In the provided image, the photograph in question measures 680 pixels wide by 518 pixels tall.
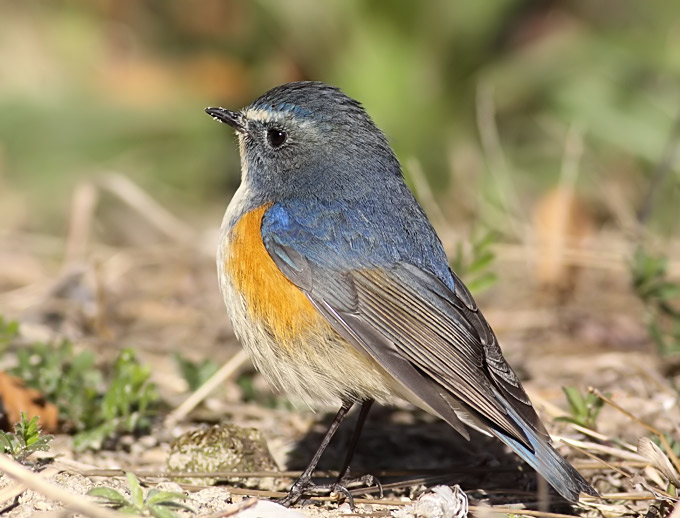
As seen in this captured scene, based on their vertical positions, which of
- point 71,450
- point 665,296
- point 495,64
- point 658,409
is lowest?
point 71,450

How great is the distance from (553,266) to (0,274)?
139 inches

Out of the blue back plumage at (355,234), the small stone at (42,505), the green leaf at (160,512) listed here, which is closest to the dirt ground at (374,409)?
the small stone at (42,505)

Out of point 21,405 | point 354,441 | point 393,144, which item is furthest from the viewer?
point 393,144

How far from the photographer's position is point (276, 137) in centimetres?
440

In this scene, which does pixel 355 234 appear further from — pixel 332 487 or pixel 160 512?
pixel 160 512

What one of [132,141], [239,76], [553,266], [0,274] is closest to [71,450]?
[0,274]

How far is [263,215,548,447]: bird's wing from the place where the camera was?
355cm

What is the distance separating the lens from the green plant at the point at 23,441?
332cm

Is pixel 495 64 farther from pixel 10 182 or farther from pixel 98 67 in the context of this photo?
pixel 10 182

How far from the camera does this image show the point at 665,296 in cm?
465

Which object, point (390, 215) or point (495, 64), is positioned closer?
point (390, 215)

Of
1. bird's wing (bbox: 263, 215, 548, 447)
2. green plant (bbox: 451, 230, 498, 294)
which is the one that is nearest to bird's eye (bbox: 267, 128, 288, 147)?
bird's wing (bbox: 263, 215, 548, 447)

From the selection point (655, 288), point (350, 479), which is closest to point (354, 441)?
point (350, 479)

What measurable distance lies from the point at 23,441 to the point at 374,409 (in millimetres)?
2086
